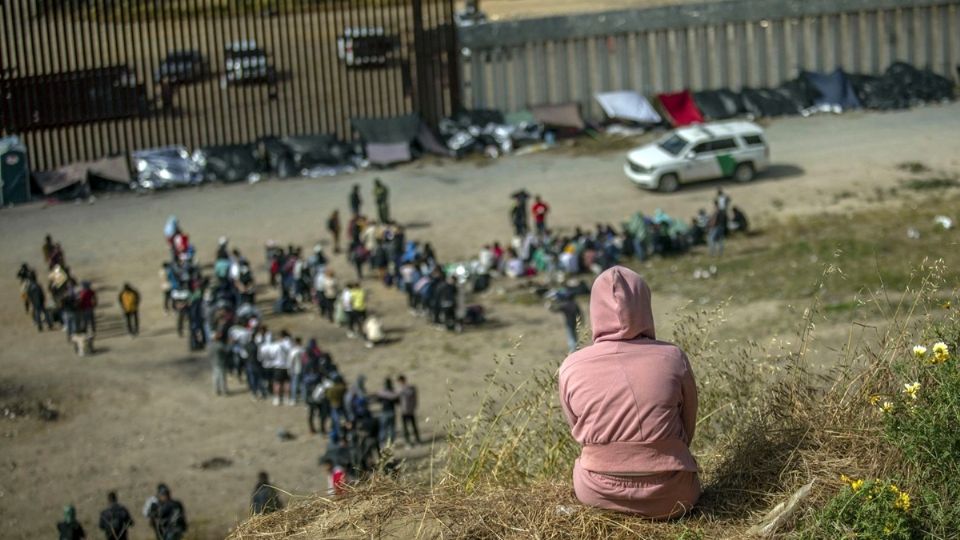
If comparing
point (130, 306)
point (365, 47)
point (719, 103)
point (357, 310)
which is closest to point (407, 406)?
point (357, 310)

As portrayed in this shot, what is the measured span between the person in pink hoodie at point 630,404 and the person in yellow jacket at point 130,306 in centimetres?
1955

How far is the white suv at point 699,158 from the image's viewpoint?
30.9 meters

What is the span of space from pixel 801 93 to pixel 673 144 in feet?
25.1

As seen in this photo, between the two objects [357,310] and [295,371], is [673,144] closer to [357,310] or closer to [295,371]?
[357,310]

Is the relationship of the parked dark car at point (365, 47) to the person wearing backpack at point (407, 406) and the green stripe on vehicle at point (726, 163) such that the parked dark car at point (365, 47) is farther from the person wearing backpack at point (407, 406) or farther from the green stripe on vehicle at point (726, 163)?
the person wearing backpack at point (407, 406)

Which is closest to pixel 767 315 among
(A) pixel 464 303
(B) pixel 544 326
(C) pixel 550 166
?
(B) pixel 544 326

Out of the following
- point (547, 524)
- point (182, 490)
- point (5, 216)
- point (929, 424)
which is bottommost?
point (182, 490)

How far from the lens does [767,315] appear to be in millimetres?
22906

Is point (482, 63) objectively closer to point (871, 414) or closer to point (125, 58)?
point (125, 58)

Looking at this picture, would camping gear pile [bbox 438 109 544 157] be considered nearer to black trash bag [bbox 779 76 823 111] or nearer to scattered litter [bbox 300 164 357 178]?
scattered litter [bbox 300 164 357 178]

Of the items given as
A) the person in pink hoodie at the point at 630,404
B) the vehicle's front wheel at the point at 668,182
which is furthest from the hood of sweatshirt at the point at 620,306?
the vehicle's front wheel at the point at 668,182

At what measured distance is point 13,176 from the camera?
3244 centimetres

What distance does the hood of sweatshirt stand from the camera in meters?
5.71

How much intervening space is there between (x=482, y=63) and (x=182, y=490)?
21.4m
